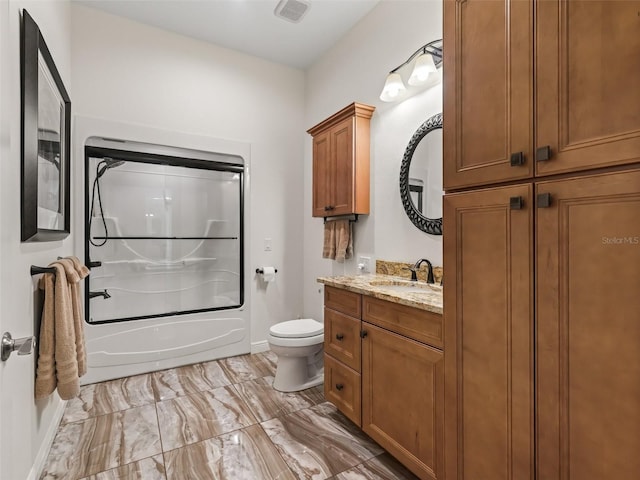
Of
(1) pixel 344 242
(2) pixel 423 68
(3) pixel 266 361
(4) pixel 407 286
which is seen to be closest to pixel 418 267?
(4) pixel 407 286

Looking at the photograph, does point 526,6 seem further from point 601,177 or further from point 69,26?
point 69,26

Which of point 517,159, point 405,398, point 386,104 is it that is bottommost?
point 405,398

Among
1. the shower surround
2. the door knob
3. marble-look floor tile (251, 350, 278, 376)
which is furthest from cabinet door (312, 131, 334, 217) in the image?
the door knob

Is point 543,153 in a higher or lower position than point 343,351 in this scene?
higher

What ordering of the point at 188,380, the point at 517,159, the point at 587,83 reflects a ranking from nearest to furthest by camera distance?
the point at 587,83, the point at 517,159, the point at 188,380

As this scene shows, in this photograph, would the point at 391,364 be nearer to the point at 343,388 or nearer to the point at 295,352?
the point at 343,388

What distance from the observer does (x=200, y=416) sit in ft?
7.14

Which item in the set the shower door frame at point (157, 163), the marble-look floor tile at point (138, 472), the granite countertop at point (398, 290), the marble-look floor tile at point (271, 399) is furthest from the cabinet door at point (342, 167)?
the marble-look floor tile at point (138, 472)

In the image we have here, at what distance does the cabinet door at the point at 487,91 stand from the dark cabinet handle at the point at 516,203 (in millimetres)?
72

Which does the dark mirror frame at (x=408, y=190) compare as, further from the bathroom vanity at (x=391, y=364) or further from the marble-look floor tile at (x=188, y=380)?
the marble-look floor tile at (x=188, y=380)

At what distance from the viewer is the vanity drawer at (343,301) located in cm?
188

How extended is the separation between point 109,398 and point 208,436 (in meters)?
1.00

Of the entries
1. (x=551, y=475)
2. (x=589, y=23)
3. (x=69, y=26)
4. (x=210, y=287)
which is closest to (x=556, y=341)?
(x=551, y=475)

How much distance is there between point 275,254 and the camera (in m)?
3.48
